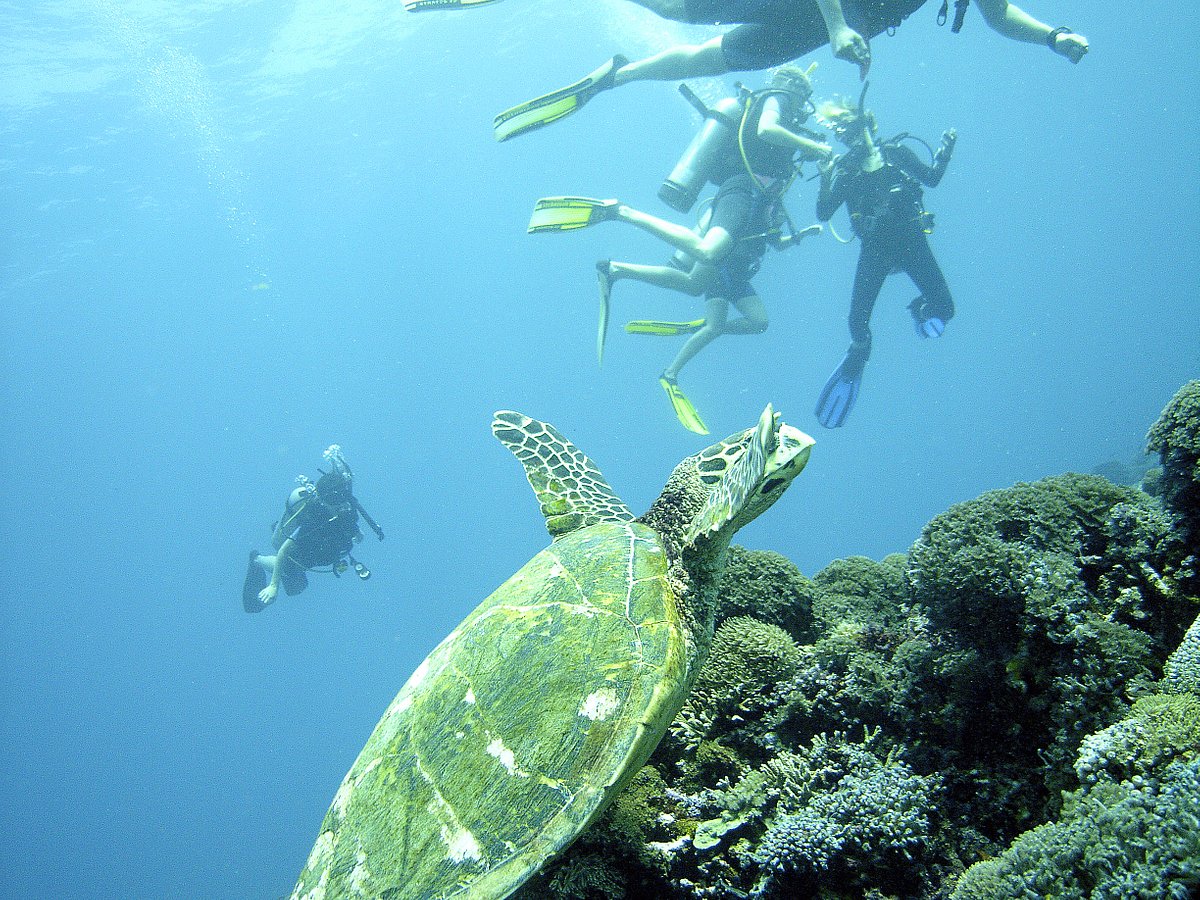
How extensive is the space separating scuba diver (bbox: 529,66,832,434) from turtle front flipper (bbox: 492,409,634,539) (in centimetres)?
626

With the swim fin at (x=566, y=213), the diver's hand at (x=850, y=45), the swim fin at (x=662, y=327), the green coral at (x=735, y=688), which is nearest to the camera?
the green coral at (x=735, y=688)

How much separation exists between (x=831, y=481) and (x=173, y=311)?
325 feet

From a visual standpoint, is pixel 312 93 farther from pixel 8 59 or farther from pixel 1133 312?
pixel 1133 312

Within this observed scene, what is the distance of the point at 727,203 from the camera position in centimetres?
903

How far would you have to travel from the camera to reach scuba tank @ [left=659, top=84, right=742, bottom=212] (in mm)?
9086

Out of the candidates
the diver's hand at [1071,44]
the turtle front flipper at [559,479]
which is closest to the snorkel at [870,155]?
the diver's hand at [1071,44]

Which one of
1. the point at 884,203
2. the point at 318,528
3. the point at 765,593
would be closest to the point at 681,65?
the point at 884,203

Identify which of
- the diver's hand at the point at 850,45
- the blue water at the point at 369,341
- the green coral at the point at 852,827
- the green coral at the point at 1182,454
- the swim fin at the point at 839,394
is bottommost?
the green coral at the point at 852,827

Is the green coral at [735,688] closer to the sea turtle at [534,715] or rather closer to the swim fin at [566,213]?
the sea turtle at [534,715]

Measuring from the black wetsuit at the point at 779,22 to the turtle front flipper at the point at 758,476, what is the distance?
20.3ft

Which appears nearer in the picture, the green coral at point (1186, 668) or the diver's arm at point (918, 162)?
the green coral at point (1186, 668)

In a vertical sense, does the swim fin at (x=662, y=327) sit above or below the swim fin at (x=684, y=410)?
above

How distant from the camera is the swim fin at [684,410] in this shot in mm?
9844

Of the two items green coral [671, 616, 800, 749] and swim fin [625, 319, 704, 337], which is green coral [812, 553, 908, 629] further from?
swim fin [625, 319, 704, 337]
